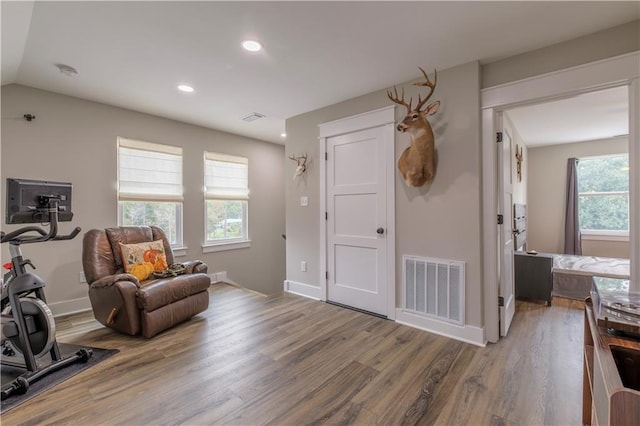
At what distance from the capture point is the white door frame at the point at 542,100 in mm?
1965

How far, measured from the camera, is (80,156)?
3.33 meters

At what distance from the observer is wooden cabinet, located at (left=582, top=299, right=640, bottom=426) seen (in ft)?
2.43

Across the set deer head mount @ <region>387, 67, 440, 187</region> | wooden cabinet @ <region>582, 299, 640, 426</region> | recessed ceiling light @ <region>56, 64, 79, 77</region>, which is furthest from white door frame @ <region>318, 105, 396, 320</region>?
recessed ceiling light @ <region>56, 64, 79, 77</region>

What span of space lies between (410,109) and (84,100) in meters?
3.71

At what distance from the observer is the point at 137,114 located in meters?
3.79

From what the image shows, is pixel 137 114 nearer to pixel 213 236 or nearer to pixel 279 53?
pixel 213 236

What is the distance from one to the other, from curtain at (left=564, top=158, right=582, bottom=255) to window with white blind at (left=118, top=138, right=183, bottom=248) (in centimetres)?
700

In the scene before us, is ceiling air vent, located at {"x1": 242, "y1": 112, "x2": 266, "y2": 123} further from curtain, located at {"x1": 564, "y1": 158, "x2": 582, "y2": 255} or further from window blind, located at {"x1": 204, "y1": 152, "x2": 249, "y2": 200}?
curtain, located at {"x1": 564, "y1": 158, "x2": 582, "y2": 255}

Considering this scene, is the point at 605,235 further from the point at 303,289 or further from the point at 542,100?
the point at 303,289

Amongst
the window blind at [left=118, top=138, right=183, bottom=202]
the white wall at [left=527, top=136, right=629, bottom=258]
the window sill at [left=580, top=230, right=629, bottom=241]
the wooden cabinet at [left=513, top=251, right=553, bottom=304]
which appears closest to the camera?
the wooden cabinet at [left=513, top=251, right=553, bottom=304]

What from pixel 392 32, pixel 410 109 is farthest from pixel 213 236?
pixel 392 32

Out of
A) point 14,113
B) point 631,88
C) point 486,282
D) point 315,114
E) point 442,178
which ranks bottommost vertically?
point 486,282

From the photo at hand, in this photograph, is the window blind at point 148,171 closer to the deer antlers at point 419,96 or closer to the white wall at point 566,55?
the deer antlers at point 419,96

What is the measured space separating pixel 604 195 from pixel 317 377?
6528 millimetres
